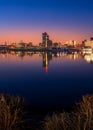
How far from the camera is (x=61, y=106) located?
21.5 metres

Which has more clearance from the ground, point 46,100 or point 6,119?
point 6,119

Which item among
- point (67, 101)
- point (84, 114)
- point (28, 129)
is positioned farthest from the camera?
point (67, 101)

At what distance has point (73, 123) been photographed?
9406 millimetres

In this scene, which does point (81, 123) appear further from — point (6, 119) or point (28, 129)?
point (28, 129)

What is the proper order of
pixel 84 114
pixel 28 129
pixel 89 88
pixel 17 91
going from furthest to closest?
1. pixel 89 88
2. pixel 17 91
3. pixel 28 129
4. pixel 84 114

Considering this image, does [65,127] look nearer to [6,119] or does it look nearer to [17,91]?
[6,119]

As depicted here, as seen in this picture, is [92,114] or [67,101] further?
[67,101]

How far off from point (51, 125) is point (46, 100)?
15.1 meters

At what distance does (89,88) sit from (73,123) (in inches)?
970

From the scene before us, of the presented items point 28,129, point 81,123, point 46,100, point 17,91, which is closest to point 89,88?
point 17,91

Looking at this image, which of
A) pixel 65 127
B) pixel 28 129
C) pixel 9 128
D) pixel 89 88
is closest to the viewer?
pixel 65 127

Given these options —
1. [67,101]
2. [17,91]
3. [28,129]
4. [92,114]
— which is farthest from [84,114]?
[17,91]

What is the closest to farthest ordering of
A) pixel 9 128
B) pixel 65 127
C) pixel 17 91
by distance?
pixel 65 127
pixel 9 128
pixel 17 91

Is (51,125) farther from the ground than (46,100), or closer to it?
farther from the ground
